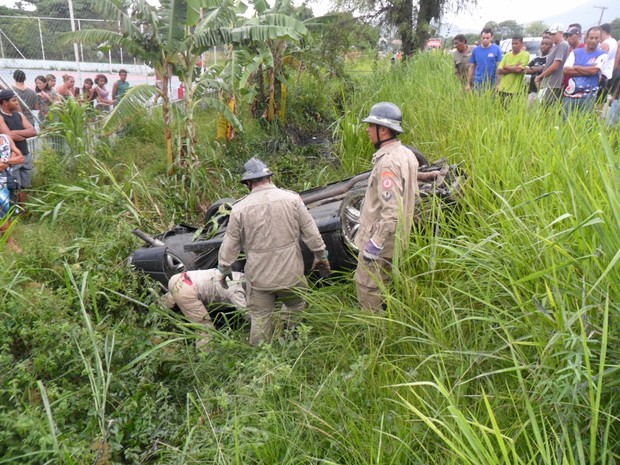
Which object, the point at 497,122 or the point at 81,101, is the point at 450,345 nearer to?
the point at 497,122

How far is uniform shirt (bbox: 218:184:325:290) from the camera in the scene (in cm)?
396

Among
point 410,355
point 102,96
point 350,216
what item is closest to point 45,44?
point 102,96

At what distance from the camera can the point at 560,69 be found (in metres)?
7.46

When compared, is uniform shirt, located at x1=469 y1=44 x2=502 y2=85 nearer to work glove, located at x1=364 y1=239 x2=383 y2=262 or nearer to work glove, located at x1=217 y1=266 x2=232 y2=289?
work glove, located at x1=364 y1=239 x2=383 y2=262

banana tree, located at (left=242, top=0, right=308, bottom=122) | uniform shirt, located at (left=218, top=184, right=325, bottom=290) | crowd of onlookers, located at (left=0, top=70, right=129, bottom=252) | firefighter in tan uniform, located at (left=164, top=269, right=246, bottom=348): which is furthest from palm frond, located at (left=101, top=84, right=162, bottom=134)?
uniform shirt, located at (left=218, top=184, right=325, bottom=290)

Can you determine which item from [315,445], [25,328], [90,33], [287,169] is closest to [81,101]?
[90,33]

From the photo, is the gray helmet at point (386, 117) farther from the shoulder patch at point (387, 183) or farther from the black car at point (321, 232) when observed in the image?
the black car at point (321, 232)

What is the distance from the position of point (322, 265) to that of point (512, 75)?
225 inches

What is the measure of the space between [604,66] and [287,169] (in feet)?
15.6

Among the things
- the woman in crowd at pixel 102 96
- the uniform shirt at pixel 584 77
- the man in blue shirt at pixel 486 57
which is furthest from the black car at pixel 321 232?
the woman in crowd at pixel 102 96

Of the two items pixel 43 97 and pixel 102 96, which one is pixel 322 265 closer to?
pixel 43 97

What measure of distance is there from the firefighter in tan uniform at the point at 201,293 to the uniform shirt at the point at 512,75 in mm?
5567

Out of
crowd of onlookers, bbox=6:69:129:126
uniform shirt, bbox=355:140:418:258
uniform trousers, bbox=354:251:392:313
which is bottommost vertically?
uniform trousers, bbox=354:251:392:313

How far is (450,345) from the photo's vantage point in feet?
8.54
